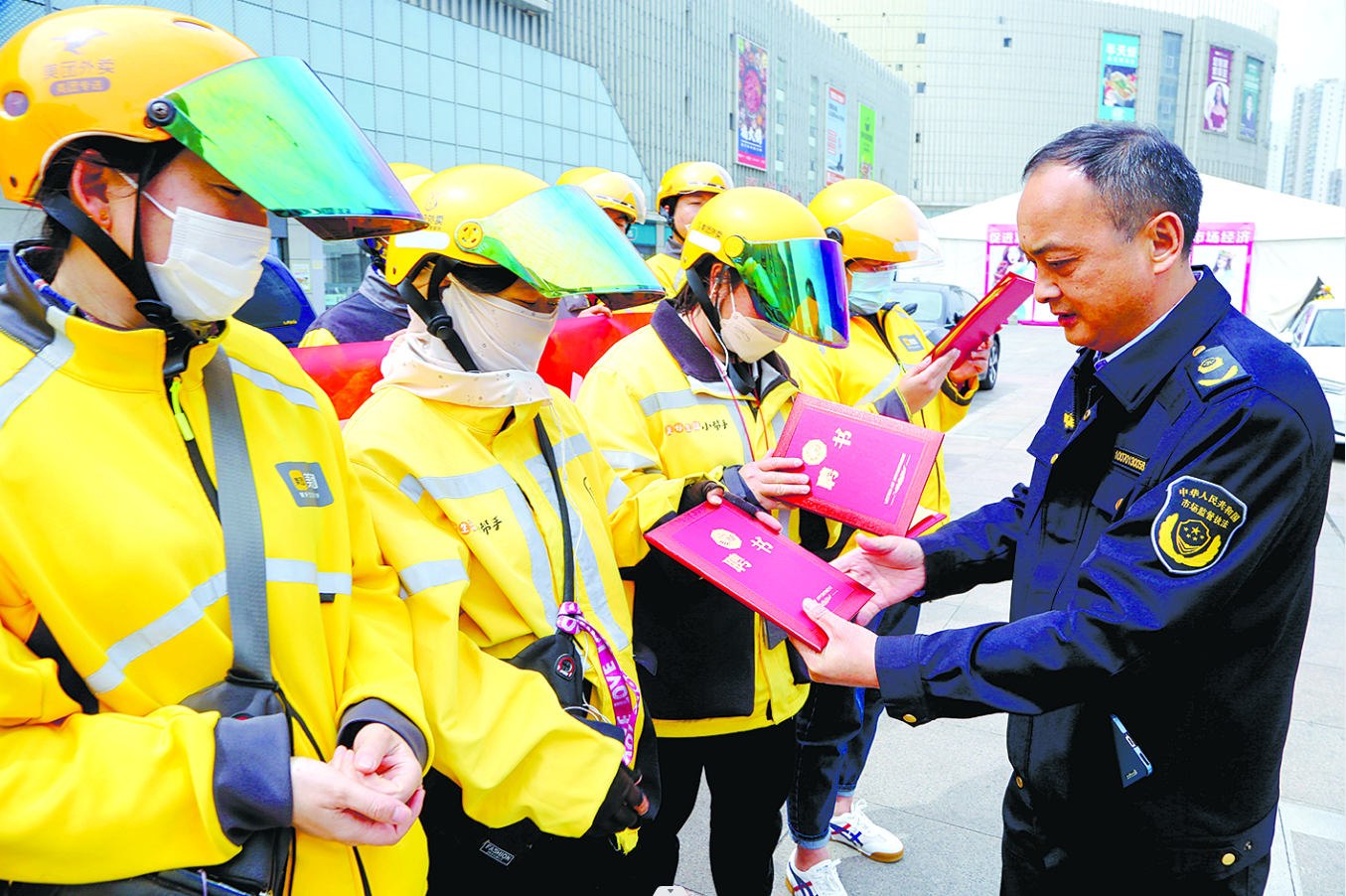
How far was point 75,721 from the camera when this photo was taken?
1.10 m

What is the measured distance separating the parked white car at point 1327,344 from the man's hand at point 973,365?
7.79 m

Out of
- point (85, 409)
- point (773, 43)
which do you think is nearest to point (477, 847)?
point (85, 409)

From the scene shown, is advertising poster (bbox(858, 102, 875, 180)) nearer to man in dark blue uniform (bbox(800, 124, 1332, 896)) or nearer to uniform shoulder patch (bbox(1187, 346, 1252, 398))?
man in dark blue uniform (bbox(800, 124, 1332, 896))

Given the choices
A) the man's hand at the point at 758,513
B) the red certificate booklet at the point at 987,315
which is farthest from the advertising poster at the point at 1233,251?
the man's hand at the point at 758,513

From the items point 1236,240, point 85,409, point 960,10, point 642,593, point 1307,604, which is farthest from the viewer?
point 960,10

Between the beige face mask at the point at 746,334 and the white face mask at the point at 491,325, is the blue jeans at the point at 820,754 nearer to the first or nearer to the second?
the beige face mask at the point at 746,334

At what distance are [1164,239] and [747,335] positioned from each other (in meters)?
1.18

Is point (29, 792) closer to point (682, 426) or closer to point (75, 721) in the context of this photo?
point (75, 721)

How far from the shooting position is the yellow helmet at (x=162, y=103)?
1183mm

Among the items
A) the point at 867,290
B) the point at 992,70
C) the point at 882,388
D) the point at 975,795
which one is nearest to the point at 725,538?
the point at 882,388

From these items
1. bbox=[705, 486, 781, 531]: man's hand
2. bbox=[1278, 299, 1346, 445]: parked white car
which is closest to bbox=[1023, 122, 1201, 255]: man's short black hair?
bbox=[705, 486, 781, 531]: man's hand

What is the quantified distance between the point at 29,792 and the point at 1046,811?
1751 millimetres

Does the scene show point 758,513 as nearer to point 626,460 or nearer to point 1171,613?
point 626,460

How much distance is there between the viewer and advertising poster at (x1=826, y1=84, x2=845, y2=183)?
170 ft
